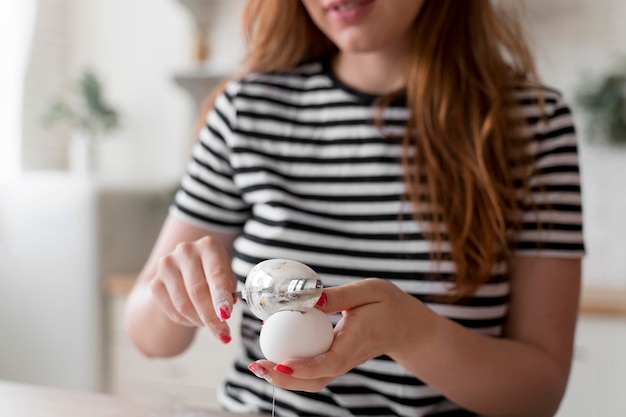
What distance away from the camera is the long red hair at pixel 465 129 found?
901 millimetres

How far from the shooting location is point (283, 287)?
0.55 meters

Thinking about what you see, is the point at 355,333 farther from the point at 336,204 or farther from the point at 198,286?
the point at 336,204

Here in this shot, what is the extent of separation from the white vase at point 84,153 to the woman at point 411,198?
1574mm

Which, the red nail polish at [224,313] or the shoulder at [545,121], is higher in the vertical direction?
the shoulder at [545,121]

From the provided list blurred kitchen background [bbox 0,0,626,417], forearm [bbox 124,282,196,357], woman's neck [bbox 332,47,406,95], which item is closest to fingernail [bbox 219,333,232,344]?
forearm [bbox 124,282,196,357]

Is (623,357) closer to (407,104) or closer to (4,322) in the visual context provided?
(407,104)

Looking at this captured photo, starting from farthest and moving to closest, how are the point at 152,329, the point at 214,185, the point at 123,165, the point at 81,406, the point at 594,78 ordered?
the point at 123,165 → the point at 594,78 → the point at 214,185 → the point at 152,329 → the point at 81,406

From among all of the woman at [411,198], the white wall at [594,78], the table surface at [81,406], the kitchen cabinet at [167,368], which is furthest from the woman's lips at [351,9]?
the white wall at [594,78]

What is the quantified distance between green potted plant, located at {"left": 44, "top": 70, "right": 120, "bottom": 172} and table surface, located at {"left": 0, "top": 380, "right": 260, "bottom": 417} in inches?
68.7

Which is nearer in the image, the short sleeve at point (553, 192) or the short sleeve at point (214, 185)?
the short sleeve at point (553, 192)

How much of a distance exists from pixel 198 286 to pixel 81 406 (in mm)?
241

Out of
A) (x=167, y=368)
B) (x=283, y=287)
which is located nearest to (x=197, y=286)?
(x=283, y=287)

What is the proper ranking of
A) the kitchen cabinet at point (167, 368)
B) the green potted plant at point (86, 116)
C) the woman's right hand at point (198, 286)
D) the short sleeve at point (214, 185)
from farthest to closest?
the green potted plant at point (86, 116), the kitchen cabinet at point (167, 368), the short sleeve at point (214, 185), the woman's right hand at point (198, 286)

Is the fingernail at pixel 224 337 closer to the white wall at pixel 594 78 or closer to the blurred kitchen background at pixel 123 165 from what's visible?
the blurred kitchen background at pixel 123 165
